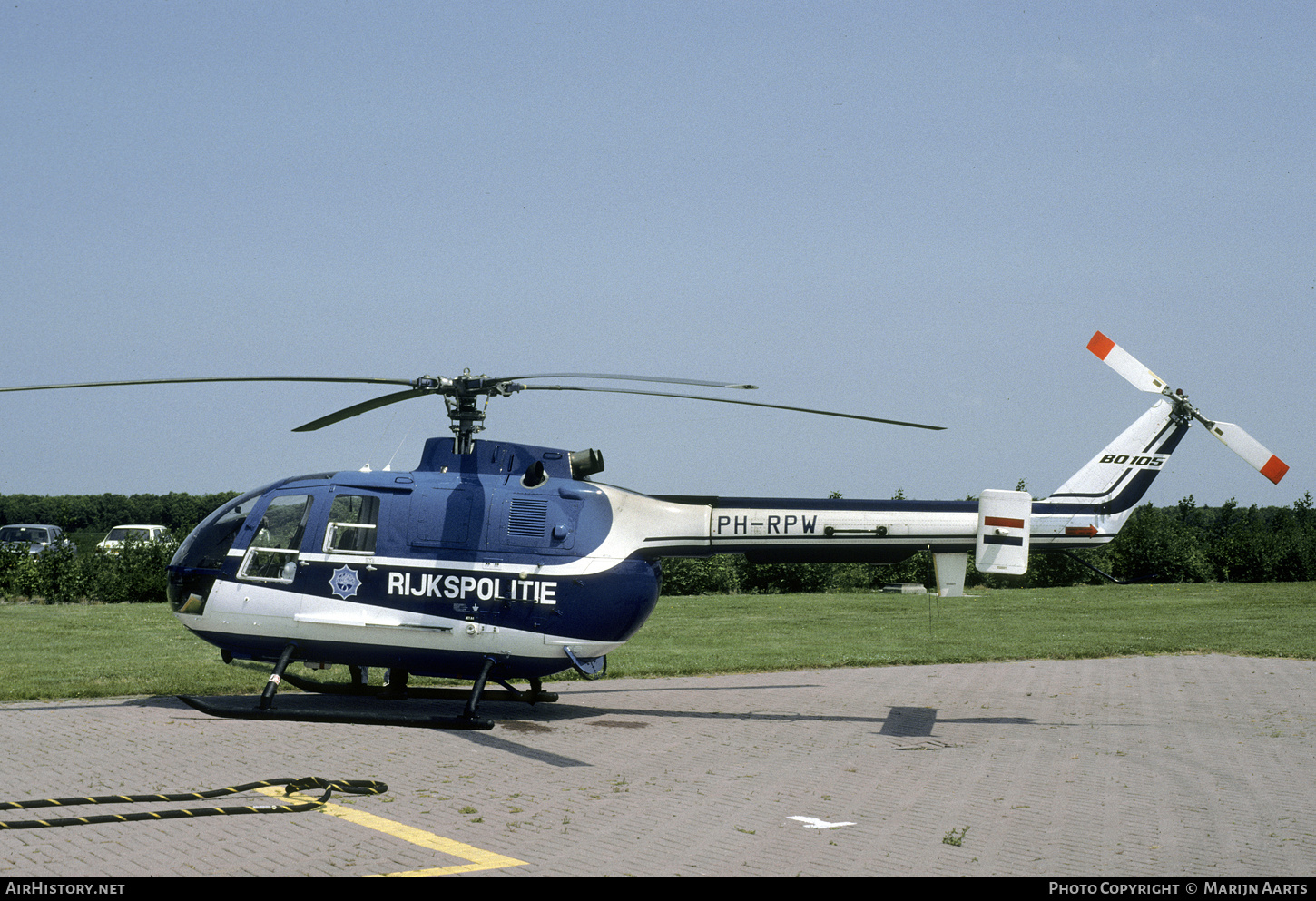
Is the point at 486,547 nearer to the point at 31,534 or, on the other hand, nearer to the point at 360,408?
the point at 360,408

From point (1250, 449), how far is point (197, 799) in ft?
39.0

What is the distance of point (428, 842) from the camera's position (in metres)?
7.29

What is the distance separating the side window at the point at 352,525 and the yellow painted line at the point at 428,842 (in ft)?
13.0

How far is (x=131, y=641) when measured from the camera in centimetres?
1923

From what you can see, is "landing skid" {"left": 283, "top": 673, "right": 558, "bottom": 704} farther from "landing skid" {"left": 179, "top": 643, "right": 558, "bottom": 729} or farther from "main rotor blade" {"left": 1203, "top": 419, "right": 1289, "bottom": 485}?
"main rotor blade" {"left": 1203, "top": 419, "right": 1289, "bottom": 485}

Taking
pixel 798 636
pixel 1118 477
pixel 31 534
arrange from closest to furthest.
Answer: pixel 1118 477
pixel 798 636
pixel 31 534

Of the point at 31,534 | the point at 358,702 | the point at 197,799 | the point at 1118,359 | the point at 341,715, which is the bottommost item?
the point at 31,534

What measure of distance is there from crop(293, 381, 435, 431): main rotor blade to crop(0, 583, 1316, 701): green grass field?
4223mm

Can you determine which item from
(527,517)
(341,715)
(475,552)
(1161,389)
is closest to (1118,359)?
(1161,389)

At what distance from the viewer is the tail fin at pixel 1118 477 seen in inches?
506

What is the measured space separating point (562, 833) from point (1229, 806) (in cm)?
543

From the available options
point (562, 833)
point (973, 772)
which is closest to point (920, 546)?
point (973, 772)
